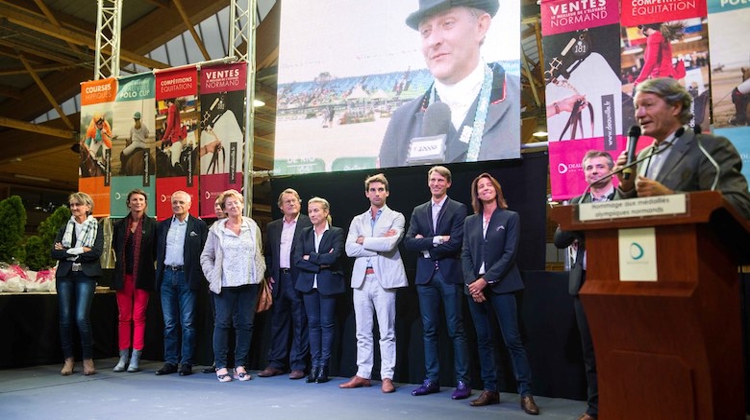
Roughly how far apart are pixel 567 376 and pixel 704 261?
2892mm

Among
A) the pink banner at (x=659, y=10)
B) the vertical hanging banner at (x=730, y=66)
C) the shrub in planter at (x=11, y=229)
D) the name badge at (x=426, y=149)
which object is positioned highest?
the pink banner at (x=659, y=10)

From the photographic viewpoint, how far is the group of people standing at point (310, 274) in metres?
4.18

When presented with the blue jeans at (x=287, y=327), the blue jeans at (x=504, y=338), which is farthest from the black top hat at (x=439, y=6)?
the blue jeans at (x=287, y=327)

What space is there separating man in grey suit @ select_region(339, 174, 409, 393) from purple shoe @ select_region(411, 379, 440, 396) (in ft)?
0.71

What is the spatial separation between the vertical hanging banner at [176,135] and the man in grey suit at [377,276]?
76.3 inches

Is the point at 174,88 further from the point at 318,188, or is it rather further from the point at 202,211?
the point at 318,188

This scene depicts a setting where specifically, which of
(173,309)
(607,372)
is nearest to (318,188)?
(173,309)

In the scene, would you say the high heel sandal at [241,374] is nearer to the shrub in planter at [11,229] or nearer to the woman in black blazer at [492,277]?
the woman in black blazer at [492,277]

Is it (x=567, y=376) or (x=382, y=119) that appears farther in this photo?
(x=382, y=119)

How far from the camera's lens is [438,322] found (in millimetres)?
4520

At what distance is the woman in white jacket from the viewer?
512 cm

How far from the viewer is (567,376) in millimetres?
4324

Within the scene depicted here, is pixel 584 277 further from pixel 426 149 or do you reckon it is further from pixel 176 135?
pixel 176 135

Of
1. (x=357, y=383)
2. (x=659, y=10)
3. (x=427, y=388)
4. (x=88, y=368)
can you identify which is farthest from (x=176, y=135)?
(x=659, y=10)
